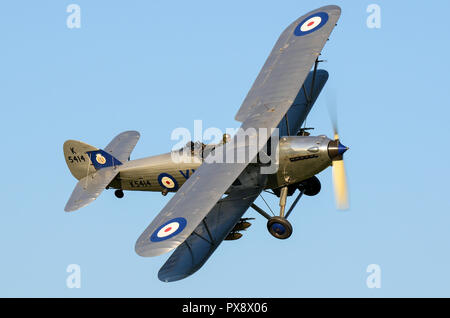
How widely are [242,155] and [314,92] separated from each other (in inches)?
187

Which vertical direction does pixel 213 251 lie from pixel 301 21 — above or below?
below

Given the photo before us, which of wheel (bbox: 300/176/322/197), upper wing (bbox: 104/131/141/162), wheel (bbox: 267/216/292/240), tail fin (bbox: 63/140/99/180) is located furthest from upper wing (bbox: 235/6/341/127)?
tail fin (bbox: 63/140/99/180)

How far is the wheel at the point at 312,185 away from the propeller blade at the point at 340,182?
1676mm

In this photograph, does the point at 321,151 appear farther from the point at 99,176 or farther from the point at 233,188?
the point at 99,176

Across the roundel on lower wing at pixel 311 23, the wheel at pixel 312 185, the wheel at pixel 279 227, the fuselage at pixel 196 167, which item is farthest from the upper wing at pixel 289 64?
the wheel at pixel 312 185

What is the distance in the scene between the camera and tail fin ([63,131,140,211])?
888 inches

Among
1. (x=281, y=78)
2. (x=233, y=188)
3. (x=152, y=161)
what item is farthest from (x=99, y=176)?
(x=281, y=78)

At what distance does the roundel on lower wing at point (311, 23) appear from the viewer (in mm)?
23109

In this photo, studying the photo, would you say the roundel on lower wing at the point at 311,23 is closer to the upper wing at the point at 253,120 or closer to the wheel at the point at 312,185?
the upper wing at the point at 253,120

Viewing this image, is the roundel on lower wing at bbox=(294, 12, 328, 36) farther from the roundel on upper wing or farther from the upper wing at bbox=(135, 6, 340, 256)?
the roundel on upper wing

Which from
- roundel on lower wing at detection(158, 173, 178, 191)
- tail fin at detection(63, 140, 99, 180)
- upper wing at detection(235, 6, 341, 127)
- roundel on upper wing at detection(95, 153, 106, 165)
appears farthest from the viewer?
tail fin at detection(63, 140, 99, 180)

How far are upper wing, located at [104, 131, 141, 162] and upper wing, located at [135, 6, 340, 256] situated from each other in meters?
3.76

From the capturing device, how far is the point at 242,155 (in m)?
19.8

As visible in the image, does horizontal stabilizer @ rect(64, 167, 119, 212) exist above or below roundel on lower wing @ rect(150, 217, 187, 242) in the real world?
above
